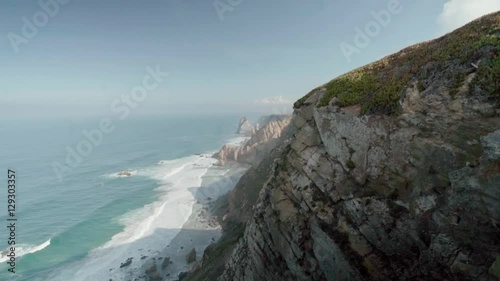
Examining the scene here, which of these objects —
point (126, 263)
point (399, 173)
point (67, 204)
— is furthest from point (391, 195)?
point (67, 204)

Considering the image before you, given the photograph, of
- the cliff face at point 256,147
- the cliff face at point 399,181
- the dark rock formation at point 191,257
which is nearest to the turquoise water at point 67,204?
the dark rock formation at point 191,257

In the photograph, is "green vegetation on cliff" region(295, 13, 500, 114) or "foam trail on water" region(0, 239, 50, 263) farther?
"foam trail on water" region(0, 239, 50, 263)

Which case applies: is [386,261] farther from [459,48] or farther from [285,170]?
[459,48]

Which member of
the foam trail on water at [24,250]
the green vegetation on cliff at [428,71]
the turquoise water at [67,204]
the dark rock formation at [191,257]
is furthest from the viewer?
the turquoise water at [67,204]

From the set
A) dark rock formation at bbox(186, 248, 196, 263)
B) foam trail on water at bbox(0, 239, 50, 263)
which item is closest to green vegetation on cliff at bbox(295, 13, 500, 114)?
dark rock formation at bbox(186, 248, 196, 263)

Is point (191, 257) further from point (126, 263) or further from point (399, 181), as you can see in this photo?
point (399, 181)

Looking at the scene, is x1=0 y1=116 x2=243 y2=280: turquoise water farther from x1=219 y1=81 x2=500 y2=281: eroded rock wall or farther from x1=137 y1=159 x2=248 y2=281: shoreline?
x1=219 y1=81 x2=500 y2=281: eroded rock wall

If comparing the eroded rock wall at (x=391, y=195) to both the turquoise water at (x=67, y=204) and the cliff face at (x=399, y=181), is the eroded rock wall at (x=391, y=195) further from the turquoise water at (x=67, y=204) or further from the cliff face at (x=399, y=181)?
the turquoise water at (x=67, y=204)
